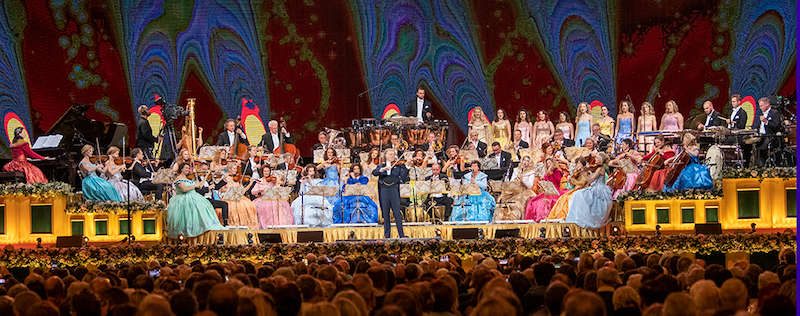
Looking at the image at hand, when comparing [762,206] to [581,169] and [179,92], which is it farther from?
[179,92]

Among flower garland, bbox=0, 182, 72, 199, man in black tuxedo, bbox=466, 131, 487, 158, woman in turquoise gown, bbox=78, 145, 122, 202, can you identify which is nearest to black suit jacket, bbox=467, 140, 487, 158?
man in black tuxedo, bbox=466, 131, 487, 158

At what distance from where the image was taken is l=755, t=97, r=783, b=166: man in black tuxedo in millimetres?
16625

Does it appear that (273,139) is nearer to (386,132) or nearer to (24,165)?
(386,132)

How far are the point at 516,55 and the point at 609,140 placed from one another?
4.91 metres

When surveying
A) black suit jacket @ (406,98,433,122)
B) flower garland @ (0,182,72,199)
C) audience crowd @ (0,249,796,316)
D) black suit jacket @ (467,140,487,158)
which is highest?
black suit jacket @ (406,98,433,122)

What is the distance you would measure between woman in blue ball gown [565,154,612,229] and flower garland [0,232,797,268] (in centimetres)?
201

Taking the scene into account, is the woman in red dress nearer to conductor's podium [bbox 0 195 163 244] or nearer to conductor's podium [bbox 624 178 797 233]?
conductor's podium [bbox 0 195 163 244]

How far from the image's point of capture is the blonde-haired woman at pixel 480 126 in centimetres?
2009

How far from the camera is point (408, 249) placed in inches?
535

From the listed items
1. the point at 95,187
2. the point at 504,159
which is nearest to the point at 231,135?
the point at 95,187

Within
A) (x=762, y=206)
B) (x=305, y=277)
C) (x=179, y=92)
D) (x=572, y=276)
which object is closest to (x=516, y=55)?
(x=179, y=92)

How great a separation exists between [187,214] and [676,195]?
6681mm

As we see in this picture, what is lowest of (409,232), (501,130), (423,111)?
(409,232)

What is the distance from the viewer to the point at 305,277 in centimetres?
717
